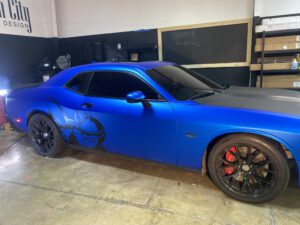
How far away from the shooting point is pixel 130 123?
2254 mm

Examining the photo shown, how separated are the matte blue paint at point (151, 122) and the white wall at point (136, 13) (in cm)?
308

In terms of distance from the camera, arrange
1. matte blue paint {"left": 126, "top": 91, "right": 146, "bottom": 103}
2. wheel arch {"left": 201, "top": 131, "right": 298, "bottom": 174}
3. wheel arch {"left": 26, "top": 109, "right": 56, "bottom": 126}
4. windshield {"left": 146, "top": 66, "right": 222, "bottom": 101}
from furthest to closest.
Result: wheel arch {"left": 26, "top": 109, "right": 56, "bottom": 126}
windshield {"left": 146, "top": 66, "right": 222, "bottom": 101}
matte blue paint {"left": 126, "top": 91, "right": 146, "bottom": 103}
wheel arch {"left": 201, "top": 131, "right": 298, "bottom": 174}

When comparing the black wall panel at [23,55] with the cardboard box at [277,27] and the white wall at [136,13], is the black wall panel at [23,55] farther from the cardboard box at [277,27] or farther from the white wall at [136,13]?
the cardboard box at [277,27]

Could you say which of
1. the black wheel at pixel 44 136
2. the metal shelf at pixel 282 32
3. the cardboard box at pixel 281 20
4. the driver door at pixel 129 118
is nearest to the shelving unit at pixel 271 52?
→ the metal shelf at pixel 282 32

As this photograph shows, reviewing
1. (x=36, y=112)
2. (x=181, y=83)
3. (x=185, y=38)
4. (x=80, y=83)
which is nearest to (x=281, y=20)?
(x=185, y=38)

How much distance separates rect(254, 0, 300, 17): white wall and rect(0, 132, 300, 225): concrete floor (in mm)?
3573

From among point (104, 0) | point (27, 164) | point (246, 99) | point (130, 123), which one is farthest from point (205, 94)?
point (104, 0)

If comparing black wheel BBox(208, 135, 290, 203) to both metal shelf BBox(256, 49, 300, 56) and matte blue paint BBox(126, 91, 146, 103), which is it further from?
metal shelf BBox(256, 49, 300, 56)

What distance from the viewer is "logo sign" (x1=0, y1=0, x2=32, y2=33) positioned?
504 cm

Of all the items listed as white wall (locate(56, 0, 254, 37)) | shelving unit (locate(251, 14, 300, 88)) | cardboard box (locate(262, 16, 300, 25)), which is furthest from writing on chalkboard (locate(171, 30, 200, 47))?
cardboard box (locate(262, 16, 300, 25))

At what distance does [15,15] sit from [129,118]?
16.1ft

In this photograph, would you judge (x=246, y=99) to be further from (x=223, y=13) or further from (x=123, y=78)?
(x=223, y=13)

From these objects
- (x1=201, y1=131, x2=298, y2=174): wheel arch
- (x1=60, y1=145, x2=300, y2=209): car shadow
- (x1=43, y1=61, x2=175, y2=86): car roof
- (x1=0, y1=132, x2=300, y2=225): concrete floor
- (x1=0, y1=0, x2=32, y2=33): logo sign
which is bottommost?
(x1=0, y1=132, x2=300, y2=225): concrete floor

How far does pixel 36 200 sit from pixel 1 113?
309 cm
